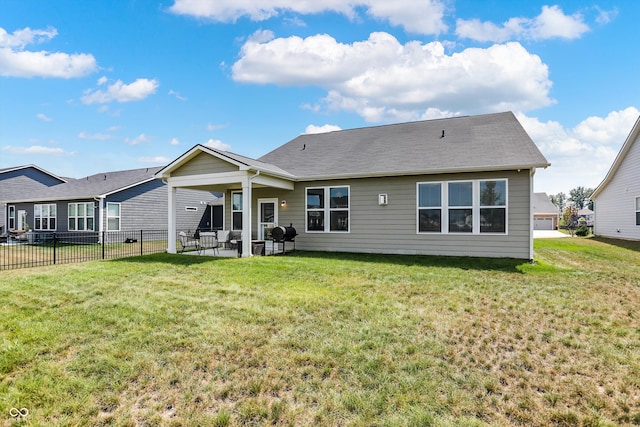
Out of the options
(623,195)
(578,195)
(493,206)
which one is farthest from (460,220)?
(578,195)

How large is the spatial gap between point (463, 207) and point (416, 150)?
290 cm

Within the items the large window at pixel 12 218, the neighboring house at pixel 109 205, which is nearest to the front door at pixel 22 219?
the neighboring house at pixel 109 205

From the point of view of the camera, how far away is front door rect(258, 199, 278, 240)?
13258 mm

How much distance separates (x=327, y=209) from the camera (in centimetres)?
1232

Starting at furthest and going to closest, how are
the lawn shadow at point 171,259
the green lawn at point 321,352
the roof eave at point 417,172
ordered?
the lawn shadow at point 171,259, the roof eave at point 417,172, the green lawn at point 321,352

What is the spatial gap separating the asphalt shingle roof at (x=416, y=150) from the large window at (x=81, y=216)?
11.6m

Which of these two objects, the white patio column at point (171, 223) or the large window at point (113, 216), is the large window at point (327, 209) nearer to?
the white patio column at point (171, 223)

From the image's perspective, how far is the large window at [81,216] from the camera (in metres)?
18.8

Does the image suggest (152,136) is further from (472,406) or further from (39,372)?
(472,406)

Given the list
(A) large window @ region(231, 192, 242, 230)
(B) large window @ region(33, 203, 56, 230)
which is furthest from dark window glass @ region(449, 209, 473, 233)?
(B) large window @ region(33, 203, 56, 230)

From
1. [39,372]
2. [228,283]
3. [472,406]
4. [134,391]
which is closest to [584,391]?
[472,406]

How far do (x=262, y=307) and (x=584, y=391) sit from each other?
3.93 metres

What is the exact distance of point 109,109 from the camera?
57.4ft

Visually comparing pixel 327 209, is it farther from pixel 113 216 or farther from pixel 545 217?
pixel 545 217
